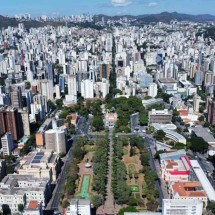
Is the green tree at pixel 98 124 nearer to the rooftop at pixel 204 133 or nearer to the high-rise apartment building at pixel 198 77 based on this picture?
the rooftop at pixel 204 133

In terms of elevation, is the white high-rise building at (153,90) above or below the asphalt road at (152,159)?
above

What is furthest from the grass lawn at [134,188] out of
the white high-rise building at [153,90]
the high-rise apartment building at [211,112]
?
the white high-rise building at [153,90]

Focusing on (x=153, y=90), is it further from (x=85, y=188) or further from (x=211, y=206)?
(x=211, y=206)

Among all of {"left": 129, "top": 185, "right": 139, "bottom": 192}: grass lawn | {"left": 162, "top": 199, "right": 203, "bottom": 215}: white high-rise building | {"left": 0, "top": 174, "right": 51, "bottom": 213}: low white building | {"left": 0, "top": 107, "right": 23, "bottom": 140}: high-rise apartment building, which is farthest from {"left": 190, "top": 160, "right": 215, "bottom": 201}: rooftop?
{"left": 0, "top": 107, "right": 23, "bottom": 140}: high-rise apartment building

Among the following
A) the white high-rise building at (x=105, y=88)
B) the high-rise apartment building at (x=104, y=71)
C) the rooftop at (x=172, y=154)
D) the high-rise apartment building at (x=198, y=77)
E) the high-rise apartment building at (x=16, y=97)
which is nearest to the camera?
the rooftop at (x=172, y=154)

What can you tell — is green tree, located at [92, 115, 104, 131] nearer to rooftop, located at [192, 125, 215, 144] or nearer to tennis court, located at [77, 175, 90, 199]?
rooftop, located at [192, 125, 215, 144]

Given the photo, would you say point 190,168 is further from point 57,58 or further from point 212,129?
point 57,58
